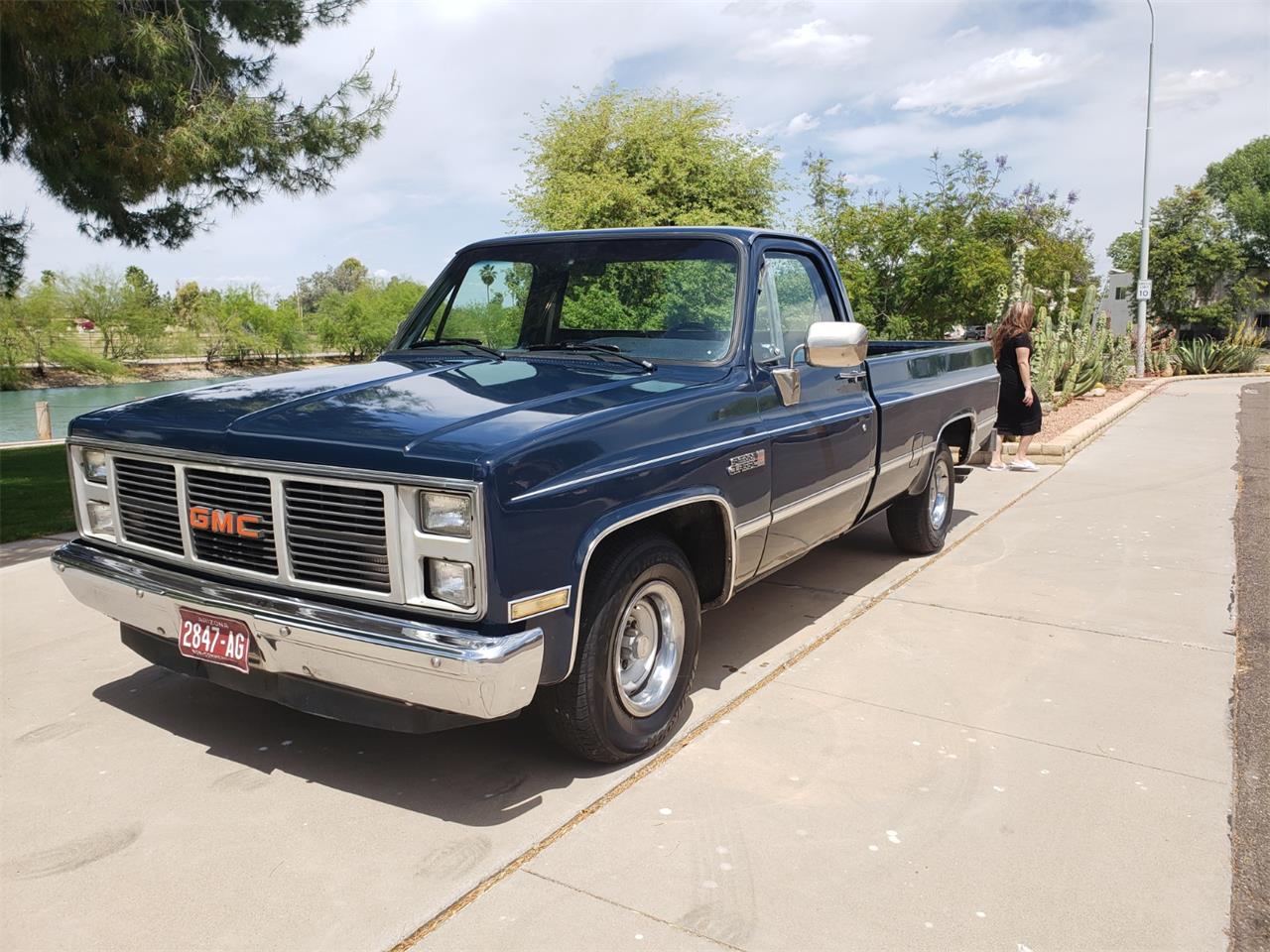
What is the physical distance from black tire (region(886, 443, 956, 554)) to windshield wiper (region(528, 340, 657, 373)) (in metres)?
2.79

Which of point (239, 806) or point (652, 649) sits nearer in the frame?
point (239, 806)

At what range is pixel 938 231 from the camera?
14.4 m

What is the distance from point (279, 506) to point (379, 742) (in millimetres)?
1160

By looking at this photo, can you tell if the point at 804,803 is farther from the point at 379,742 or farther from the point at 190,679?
the point at 190,679

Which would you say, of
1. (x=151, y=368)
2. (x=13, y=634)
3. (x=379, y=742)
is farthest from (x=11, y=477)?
(x=151, y=368)

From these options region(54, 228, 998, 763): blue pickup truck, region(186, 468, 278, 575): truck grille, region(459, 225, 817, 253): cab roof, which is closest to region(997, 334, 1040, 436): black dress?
region(54, 228, 998, 763): blue pickup truck

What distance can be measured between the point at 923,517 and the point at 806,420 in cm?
238

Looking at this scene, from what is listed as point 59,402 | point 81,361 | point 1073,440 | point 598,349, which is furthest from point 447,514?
point 81,361

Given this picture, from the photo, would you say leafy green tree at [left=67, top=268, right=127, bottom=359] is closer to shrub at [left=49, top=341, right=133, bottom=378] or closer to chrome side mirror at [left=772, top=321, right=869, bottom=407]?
shrub at [left=49, top=341, right=133, bottom=378]

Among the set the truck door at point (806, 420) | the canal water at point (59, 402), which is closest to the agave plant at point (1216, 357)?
the canal water at point (59, 402)

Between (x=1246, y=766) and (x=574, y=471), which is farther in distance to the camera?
(x=1246, y=766)

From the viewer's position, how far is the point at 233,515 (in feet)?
10.9

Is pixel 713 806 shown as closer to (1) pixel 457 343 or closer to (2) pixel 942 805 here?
(2) pixel 942 805

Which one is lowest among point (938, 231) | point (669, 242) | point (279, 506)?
point (279, 506)
